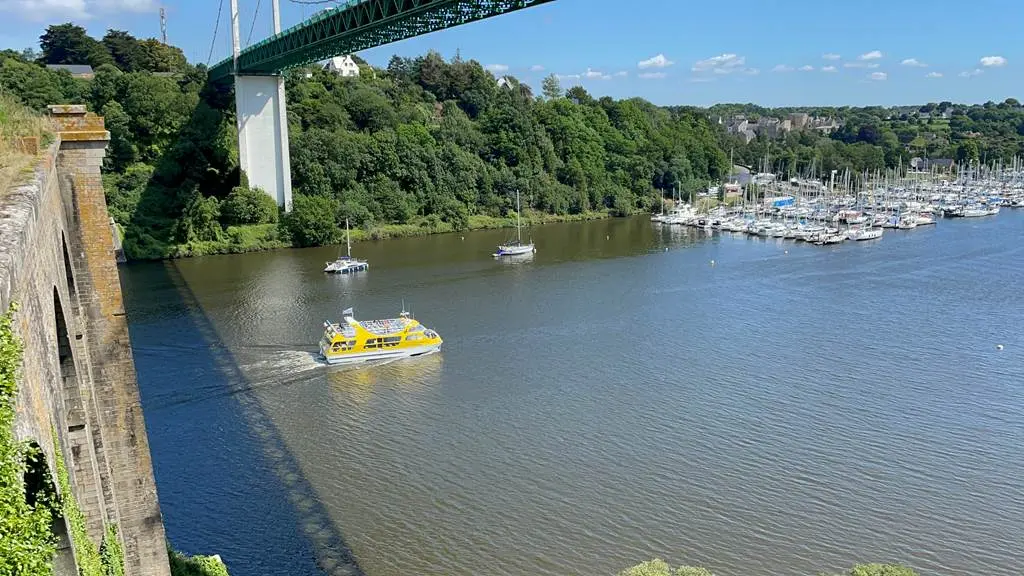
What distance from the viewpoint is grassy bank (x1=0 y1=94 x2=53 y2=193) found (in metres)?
6.43

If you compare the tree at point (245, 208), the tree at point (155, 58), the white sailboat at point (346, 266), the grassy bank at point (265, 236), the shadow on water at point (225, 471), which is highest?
the tree at point (155, 58)

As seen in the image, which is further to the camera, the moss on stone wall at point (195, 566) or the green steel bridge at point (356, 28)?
Result: the green steel bridge at point (356, 28)

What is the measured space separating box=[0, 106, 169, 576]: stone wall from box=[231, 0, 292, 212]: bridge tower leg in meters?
30.7

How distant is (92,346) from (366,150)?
Result: 35352 millimetres

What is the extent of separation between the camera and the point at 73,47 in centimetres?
4953

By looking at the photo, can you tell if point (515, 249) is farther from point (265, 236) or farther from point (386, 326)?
point (386, 326)

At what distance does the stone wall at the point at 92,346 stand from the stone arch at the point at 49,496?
1.88 meters

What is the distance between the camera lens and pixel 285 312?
82.4 feet

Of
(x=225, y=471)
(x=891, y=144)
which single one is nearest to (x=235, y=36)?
(x=225, y=471)

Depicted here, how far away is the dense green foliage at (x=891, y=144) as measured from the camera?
69500mm

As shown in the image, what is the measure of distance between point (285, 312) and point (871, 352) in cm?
1617

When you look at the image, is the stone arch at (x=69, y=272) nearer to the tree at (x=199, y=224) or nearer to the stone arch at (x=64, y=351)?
the stone arch at (x=64, y=351)

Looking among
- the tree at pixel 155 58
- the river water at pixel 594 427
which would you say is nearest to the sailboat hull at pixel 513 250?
the river water at pixel 594 427

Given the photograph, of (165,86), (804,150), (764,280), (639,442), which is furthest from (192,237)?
(804,150)
